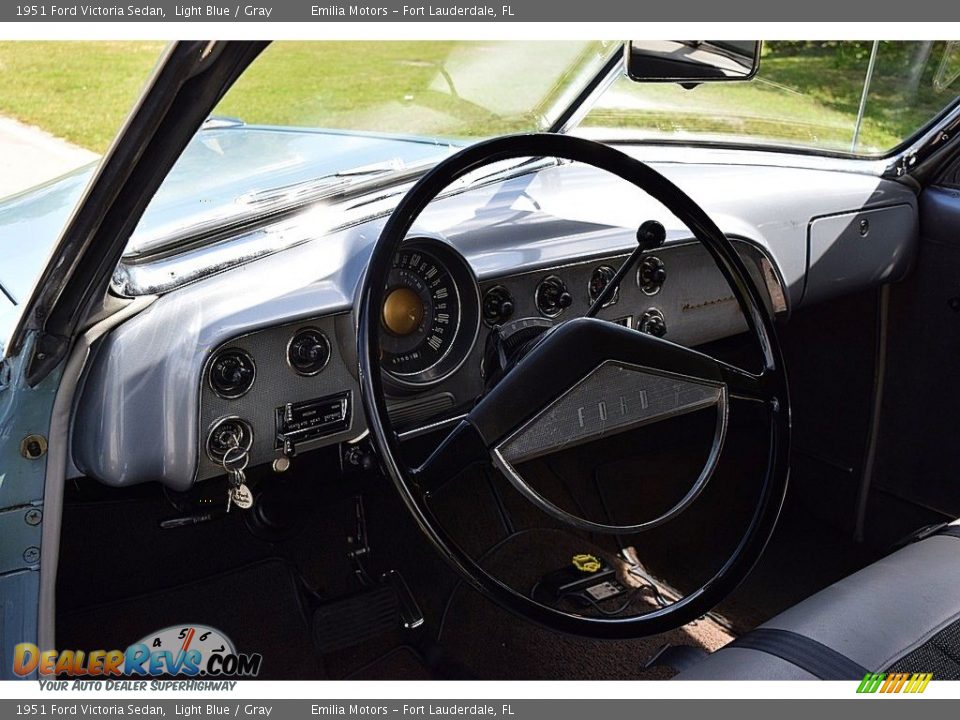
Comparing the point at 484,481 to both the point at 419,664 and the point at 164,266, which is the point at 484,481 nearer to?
the point at 419,664

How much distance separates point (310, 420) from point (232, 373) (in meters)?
0.20

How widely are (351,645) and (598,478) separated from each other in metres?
0.89

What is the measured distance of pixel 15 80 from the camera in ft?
5.67

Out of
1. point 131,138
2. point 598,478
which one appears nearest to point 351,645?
point 598,478

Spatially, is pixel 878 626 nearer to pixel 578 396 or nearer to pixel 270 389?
pixel 578 396

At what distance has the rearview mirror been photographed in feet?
5.48

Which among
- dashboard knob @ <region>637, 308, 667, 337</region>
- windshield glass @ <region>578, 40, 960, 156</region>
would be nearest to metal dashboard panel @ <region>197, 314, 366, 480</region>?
dashboard knob @ <region>637, 308, 667, 337</region>

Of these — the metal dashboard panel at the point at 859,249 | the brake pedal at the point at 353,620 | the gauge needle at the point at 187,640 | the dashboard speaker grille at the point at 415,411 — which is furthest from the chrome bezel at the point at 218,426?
the metal dashboard panel at the point at 859,249

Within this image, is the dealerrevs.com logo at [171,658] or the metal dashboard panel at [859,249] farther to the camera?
the metal dashboard panel at [859,249]

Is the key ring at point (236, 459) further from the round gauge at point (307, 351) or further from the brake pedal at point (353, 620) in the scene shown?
the brake pedal at point (353, 620)

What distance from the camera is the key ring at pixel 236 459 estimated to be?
1784mm

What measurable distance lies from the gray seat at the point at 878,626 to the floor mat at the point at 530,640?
2.17ft

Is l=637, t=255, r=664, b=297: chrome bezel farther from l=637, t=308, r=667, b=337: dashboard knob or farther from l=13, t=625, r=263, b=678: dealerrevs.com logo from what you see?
l=13, t=625, r=263, b=678: dealerrevs.com logo

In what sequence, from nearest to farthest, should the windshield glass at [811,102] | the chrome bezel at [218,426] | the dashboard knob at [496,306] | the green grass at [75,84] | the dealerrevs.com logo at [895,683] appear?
the dealerrevs.com logo at [895,683], the green grass at [75,84], the chrome bezel at [218,426], the dashboard knob at [496,306], the windshield glass at [811,102]
